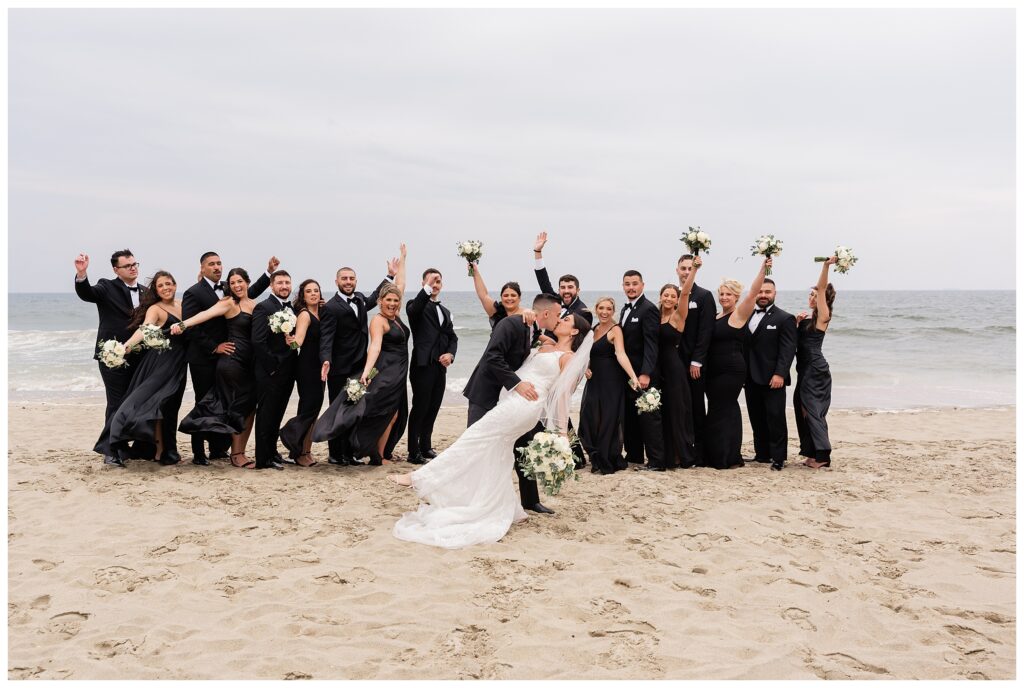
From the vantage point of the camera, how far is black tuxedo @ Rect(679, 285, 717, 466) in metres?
9.36

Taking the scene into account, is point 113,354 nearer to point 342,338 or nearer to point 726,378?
point 342,338

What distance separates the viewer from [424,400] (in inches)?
386

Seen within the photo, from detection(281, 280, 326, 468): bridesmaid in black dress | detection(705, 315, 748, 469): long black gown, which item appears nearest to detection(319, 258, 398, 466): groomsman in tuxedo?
detection(281, 280, 326, 468): bridesmaid in black dress

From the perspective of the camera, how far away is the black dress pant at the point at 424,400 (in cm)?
968

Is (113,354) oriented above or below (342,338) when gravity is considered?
below

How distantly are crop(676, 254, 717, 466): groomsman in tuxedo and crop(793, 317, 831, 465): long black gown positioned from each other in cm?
118

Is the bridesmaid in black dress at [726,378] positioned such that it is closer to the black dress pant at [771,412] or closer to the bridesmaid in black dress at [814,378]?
the black dress pant at [771,412]

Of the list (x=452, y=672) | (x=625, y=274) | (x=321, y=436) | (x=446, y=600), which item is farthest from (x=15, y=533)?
(x=625, y=274)

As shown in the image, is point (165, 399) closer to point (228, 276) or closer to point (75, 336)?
point (228, 276)

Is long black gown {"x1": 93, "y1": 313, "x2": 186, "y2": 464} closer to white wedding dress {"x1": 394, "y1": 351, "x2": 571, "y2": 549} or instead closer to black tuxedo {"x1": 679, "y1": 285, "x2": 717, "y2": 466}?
white wedding dress {"x1": 394, "y1": 351, "x2": 571, "y2": 549}

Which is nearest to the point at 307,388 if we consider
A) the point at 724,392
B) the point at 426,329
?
the point at 426,329

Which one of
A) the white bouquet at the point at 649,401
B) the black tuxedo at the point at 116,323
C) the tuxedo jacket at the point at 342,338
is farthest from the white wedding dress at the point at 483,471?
the black tuxedo at the point at 116,323

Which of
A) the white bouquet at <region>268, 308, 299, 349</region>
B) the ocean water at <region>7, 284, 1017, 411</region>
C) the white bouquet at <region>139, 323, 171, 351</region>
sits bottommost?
the ocean water at <region>7, 284, 1017, 411</region>

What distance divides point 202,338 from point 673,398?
5606 millimetres
